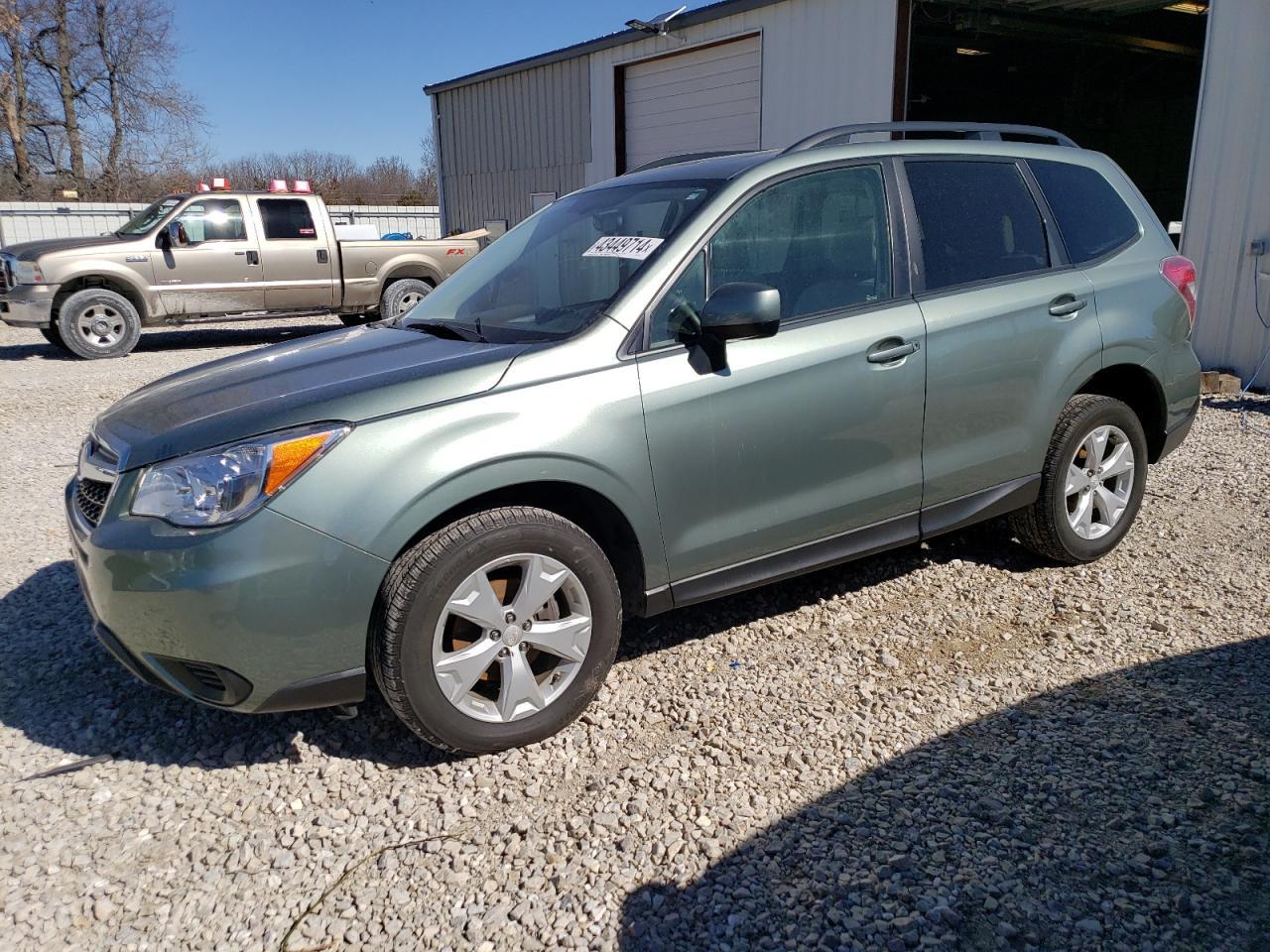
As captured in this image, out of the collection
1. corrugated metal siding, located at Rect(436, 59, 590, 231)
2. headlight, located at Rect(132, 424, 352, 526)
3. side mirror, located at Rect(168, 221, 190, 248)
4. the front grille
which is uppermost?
corrugated metal siding, located at Rect(436, 59, 590, 231)

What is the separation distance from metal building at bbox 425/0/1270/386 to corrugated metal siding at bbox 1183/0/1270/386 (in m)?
0.01

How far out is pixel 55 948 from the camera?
2.32 m

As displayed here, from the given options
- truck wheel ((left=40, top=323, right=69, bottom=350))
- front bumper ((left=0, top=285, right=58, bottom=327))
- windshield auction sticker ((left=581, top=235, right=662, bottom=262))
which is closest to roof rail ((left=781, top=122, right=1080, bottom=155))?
windshield auction sticker ((left=581, top=235, right=662, bottom=262))

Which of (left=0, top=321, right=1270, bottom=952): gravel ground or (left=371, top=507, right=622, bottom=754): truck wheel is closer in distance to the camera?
(left=0, top=321, right=1270, bottom=952): gravel ground

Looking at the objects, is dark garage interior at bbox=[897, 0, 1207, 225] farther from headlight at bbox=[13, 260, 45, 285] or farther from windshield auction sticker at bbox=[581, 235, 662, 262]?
headlight at bbox=[13, 260, 45, 285]

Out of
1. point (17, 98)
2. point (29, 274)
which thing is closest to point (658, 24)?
point (29, 274)

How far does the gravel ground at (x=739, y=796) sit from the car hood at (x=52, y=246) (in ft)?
29.3

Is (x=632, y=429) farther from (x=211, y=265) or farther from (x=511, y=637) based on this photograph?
(x=211, y=265)

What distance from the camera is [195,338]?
14.6 metres

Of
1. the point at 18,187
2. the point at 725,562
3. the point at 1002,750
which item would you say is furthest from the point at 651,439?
the point at 18,187

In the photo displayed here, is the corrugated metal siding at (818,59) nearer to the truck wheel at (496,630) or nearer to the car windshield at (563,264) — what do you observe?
the car windshield at (563,264)

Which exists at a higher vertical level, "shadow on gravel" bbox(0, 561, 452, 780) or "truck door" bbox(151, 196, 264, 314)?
"truck door" bbox(151, 196, 264, 314)

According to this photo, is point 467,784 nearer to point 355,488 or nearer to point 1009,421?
point 355,488

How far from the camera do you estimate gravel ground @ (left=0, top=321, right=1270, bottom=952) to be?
7.79 feet
